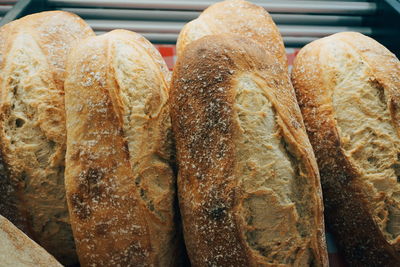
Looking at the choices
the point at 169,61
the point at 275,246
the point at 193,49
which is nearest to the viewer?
the point at 275,246

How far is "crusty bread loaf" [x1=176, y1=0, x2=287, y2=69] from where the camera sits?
4.27ft

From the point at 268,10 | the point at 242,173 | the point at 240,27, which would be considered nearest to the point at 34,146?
the point at 242,173

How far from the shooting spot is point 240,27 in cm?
131

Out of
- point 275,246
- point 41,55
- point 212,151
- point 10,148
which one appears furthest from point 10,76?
point 275,246

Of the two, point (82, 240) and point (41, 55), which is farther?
point (41, 55)

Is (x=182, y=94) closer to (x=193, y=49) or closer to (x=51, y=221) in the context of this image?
(x=193, y=49)

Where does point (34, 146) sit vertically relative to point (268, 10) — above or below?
below

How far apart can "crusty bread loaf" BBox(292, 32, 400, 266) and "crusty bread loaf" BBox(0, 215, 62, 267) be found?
2.68 feet

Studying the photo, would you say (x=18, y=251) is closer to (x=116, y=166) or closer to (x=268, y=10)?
(x=116, y=166)

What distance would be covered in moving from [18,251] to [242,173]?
56 centimetres

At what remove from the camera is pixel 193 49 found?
3.62 feet

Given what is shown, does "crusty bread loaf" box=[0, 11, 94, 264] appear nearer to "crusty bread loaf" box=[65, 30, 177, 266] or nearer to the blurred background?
"crusty bread loaf" box=[65, 30, 177, 266]

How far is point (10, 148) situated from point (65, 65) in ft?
0.96

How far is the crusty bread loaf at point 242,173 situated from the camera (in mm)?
981
